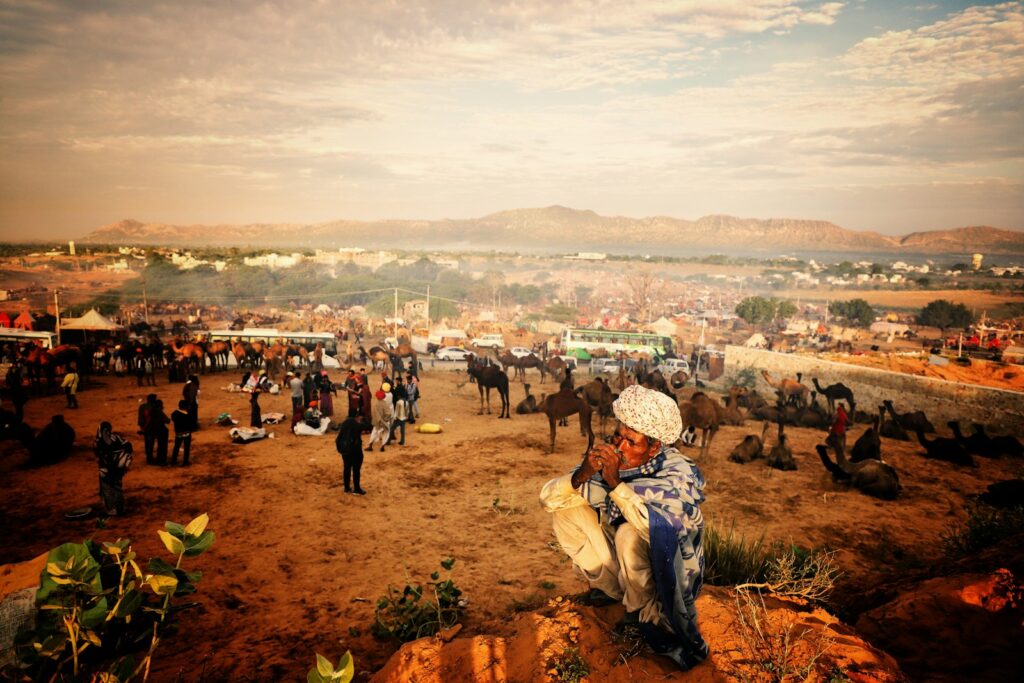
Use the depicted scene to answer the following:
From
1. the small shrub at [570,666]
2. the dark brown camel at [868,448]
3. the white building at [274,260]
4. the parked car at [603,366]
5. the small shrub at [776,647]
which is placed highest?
the white building at [274,260]

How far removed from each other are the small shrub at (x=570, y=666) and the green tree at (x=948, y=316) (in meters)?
50.1

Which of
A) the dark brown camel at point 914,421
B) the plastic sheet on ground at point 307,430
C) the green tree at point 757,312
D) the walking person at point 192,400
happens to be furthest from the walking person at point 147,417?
the green tree at point 757,312

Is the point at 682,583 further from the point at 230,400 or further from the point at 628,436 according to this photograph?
the point at 230,400

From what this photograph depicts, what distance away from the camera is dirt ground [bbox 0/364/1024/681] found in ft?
17.8

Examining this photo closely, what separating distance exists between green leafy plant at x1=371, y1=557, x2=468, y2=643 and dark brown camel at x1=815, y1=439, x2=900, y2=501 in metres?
8.86

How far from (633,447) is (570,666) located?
1418 millimetres

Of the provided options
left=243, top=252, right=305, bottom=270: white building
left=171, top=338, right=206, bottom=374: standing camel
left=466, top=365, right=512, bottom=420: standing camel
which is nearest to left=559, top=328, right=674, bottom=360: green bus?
left=466, top=365, right=512, bottom=420: standing camel

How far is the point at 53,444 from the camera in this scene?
10.8 m

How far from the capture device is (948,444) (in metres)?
13.1

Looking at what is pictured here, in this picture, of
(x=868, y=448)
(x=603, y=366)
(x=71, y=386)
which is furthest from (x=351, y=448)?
(x=603, y=366)

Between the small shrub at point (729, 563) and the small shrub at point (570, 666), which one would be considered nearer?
the small shrub at point (570, 666)

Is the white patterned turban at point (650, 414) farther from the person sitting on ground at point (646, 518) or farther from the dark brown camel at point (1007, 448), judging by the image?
the dark brown camel at point (1007, 448)

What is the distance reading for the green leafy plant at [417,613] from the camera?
204 inches

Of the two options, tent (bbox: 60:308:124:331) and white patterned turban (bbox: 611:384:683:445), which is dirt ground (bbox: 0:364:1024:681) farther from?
tent (bbox: 60:308:124:331)
